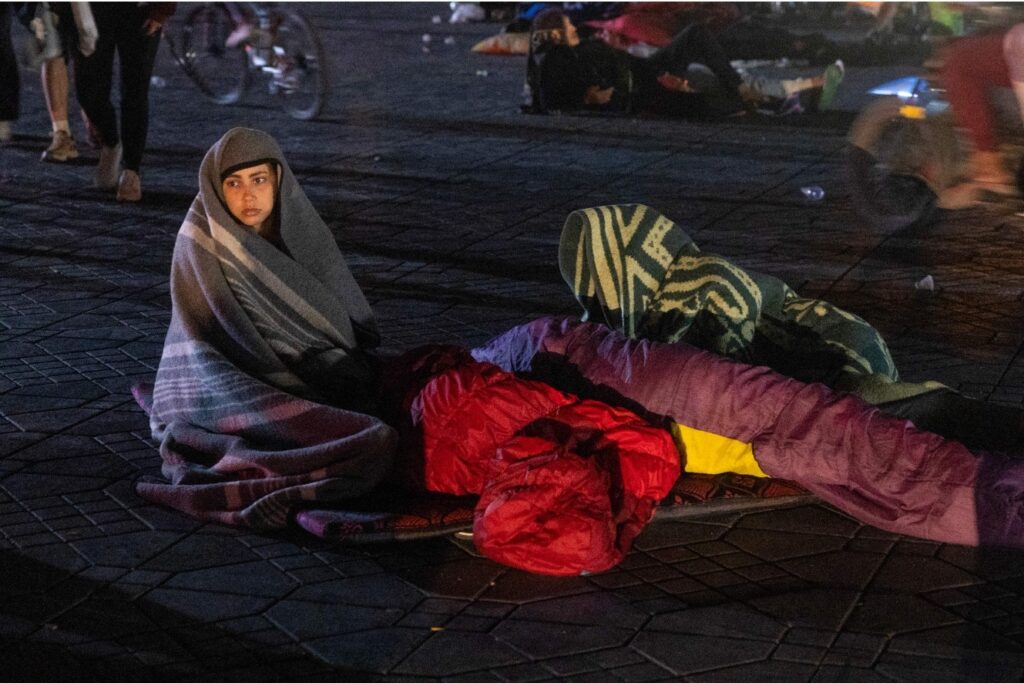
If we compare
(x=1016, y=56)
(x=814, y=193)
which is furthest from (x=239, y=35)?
(x=1016, y=56)

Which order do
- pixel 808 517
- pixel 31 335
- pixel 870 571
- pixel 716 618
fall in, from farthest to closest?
pixel 31 335, pixel 808 517, pixel 870 571, pixel 716 618

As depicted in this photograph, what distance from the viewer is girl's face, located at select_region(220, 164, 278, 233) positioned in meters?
4.36

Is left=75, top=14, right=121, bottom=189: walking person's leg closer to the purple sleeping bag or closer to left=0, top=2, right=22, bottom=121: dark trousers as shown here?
left=0, top=2, right=22, bottom=121: dark trousers

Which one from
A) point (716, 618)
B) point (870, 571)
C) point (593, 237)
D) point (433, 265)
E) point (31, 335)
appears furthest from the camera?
point (433, 265)

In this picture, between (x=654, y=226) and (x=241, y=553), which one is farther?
(x=654, y=226)

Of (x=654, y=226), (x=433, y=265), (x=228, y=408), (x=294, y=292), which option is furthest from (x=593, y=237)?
(x=433, y=265)

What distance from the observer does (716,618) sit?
3.43 metres

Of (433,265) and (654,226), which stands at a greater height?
(654,226)

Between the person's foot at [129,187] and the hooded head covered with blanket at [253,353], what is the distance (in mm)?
3631

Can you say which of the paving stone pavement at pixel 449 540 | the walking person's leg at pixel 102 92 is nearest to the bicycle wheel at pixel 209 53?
the paving stone pavement at pixel 449 540

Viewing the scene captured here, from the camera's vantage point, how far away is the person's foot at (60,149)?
894 centimetres

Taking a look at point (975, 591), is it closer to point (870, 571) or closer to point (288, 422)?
point (870, 571)

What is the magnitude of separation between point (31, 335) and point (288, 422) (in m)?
2.07

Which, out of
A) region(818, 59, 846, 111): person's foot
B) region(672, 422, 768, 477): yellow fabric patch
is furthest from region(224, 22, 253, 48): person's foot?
region(672, 422, 768, 477): yellow fabric patch
